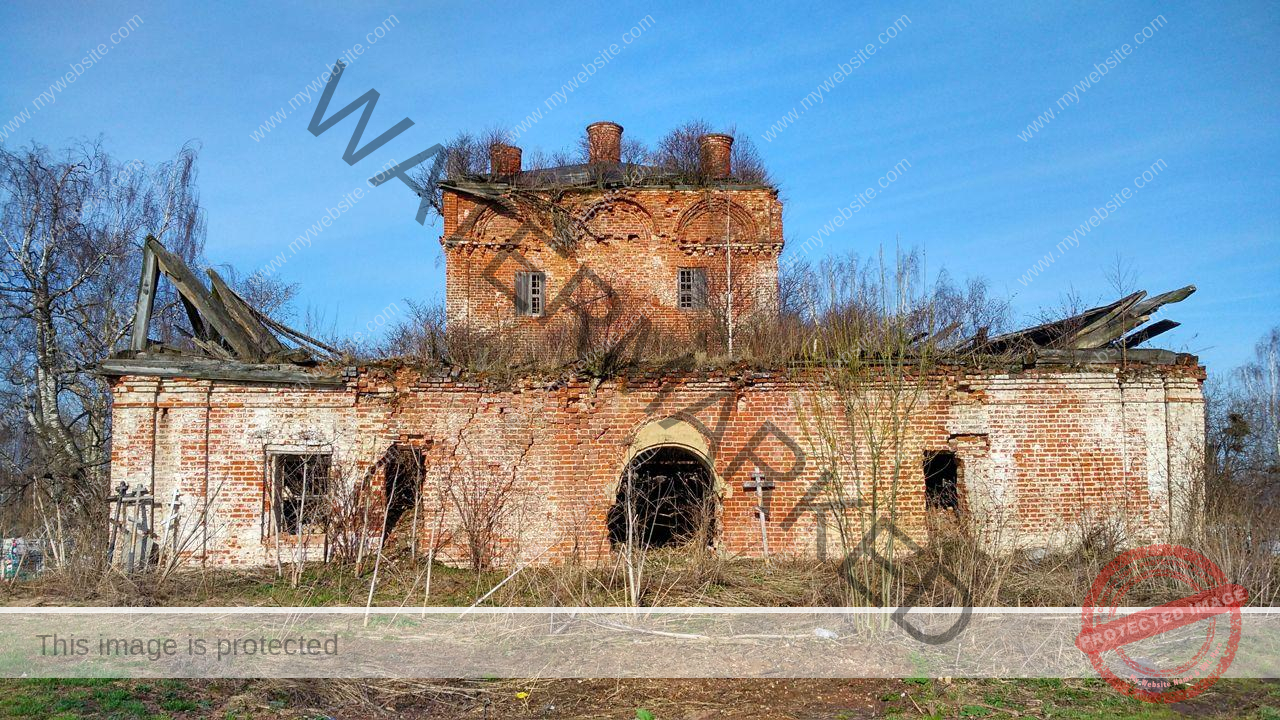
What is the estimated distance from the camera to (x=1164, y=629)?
7902 millimetres

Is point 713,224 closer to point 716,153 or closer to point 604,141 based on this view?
point 716,153

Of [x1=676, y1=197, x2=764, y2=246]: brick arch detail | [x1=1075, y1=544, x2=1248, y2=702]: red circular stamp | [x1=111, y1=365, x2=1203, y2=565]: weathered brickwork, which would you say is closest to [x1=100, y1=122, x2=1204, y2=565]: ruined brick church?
[x1=111, y1=365, x2=1203, y2=565]: weathered brickwork

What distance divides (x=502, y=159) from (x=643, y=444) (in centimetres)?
1218

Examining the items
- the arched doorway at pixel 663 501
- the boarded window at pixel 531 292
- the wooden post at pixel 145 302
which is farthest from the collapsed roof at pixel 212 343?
the boarded window at pixel 531 292

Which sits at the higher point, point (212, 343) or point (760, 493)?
point (212, 343)

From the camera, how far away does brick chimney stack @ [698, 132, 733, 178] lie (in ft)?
66.4

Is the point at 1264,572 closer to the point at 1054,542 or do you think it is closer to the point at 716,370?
the point at 1054,542

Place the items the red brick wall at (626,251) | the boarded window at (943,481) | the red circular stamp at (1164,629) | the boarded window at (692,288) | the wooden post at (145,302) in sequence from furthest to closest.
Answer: the boarded window at (692,288)
the red brick wall at (626,251)
the wooden post at (145,302)
the boarded window at (943,481)
the red circular stamp at (1164,629)

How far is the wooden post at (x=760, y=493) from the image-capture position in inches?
412

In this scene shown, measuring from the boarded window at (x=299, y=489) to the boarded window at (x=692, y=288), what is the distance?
10.5 m

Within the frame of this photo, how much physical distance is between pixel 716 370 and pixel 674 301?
29.3ft

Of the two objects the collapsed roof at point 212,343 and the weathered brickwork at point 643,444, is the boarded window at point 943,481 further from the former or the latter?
the collapsed roof at point 212,343

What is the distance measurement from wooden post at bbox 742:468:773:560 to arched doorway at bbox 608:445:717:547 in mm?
534

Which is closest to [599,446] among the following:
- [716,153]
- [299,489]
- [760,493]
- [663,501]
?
[663,501]
